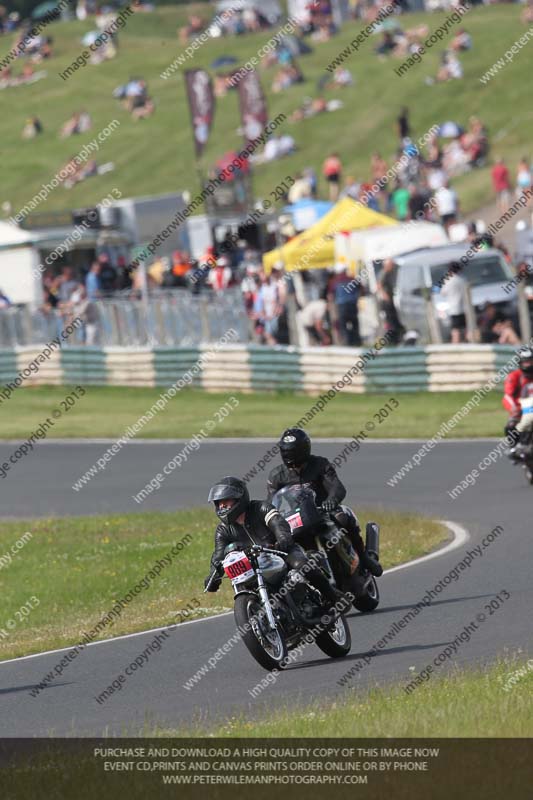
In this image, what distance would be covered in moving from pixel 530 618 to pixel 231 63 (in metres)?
54.9

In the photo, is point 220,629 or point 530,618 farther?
point 220,629

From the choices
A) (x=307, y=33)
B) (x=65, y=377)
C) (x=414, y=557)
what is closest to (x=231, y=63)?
(x=307, y=33)

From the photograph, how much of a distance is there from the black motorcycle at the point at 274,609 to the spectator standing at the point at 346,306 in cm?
1786

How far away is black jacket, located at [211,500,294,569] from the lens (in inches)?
404

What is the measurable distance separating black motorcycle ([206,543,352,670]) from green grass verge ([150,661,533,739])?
3.17 feet

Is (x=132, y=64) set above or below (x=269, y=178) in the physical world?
above

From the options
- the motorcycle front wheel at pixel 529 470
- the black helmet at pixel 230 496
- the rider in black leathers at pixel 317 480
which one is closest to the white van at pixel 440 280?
the motorcycle front wheel at pixel 529 470

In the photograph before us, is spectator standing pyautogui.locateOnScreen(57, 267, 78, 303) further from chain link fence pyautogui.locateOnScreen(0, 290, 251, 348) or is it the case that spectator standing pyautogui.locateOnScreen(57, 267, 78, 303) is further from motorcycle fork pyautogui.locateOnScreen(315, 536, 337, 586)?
motorcycle fork pyautogui.locateOnScreen(315, 536, 337, 586)

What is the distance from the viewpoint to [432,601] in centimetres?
1229

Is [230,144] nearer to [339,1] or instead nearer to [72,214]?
[339,1]

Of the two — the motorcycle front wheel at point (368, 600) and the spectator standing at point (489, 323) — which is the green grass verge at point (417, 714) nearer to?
the motorcycle front wheel at point (368, 600)

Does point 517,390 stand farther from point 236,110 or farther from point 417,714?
point 236,110

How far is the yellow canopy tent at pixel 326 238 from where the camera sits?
31578 millimetres

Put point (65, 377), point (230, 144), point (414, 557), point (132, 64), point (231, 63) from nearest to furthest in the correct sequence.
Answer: point (414, 557)
point (65, 377)
point (230, 144)
point (231, 63)
point (132, 64)
